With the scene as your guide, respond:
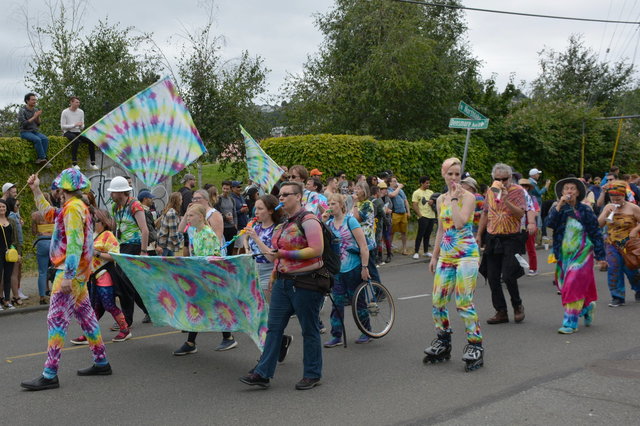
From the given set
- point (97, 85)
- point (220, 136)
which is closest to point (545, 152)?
point (220, 136)

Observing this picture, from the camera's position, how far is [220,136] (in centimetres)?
2366

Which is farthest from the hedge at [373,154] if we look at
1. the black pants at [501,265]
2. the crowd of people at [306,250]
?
the black pants at [501,265]

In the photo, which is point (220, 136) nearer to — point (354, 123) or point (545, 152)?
point (354, 123)

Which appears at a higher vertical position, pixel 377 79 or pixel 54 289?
→ pixel 377 79

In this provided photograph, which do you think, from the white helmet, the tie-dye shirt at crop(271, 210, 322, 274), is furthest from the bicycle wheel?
the white helmet

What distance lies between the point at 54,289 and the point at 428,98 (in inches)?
949

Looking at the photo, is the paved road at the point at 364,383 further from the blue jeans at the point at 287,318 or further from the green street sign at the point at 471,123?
the green street sign at the point at 471,123

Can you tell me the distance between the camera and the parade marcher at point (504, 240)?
907 centimetres

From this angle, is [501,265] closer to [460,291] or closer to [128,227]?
[460,291]

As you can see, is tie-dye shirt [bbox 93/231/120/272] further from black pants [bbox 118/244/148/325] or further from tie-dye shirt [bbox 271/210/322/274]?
tie-dye shirt [bbox 271/210/322/274]

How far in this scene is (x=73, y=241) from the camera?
654 centimetres

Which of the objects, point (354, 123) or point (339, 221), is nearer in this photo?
point (339, 221)

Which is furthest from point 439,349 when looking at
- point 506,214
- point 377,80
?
point 377,80

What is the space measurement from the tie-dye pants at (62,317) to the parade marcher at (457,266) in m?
3.22
